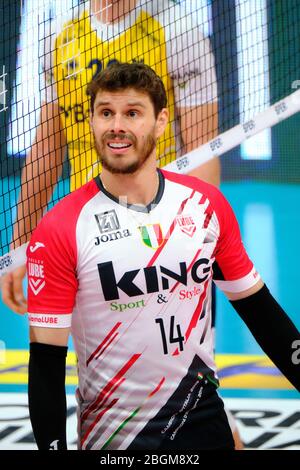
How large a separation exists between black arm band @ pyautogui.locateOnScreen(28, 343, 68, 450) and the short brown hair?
0.70 metres

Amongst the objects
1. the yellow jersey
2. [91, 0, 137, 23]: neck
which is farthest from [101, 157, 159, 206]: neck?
[91, 0, 137, 23]: neck

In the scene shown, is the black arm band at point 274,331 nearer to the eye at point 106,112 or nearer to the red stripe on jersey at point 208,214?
the red stripe on jersey at point 208,214

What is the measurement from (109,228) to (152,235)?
4.9 inches

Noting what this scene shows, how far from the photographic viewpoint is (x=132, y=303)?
277 centimetres

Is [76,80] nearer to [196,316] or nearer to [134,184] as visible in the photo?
[134,184]

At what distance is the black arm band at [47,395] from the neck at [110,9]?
4.80 ft

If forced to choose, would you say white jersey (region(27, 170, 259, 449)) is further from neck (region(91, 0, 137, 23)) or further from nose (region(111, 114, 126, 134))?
neck (region(91, 0, 137, 23))

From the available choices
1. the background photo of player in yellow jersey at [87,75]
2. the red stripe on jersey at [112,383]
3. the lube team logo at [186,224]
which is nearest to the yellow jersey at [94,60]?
the background photo of player in yellow jersey at [87,75]

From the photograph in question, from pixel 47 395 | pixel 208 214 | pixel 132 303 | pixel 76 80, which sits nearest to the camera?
pixel 47 395

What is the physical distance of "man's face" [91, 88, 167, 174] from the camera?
2.74m

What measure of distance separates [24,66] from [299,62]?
449 centimetres

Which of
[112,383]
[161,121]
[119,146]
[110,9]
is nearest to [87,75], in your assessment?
[110,9]

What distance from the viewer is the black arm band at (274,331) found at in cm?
296

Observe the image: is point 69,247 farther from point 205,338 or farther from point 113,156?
point 205,338
